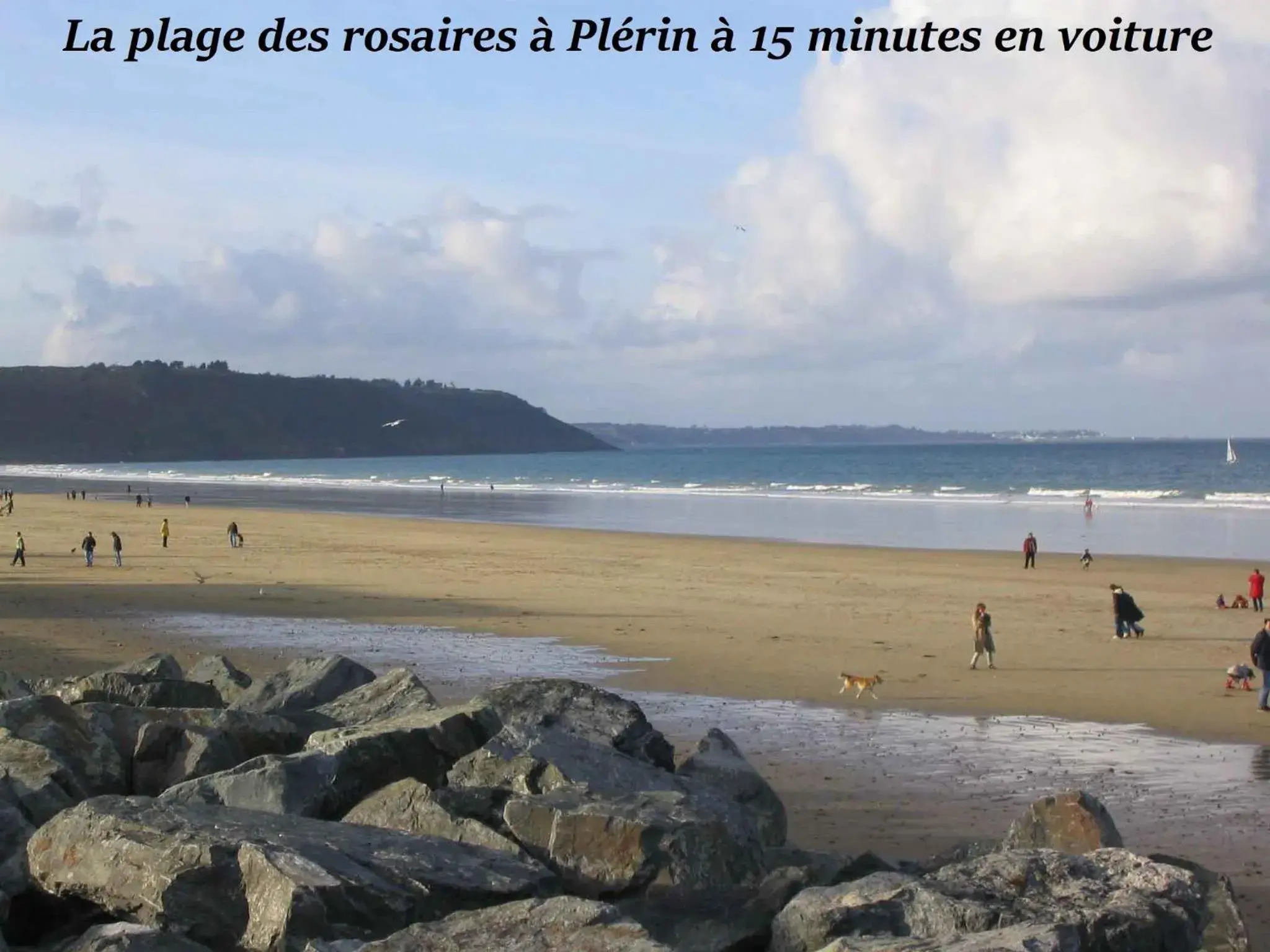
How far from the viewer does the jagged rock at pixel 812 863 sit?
6.71m

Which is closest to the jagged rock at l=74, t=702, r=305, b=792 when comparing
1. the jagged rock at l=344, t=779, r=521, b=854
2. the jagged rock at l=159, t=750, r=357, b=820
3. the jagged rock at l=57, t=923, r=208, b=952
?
the jagged rock at l=159, t=750, r=357, b=820

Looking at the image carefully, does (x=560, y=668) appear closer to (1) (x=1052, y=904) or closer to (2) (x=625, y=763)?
(2) (x=625, y=763)

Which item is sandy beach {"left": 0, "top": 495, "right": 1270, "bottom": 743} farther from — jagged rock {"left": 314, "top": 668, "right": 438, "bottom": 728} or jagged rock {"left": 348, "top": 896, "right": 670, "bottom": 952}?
jagged rock {"left": 348, "top": 896, "right": 670, "bottom": 952}

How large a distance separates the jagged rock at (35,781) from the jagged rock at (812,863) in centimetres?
383

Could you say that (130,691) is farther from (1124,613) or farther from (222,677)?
(1124,613)

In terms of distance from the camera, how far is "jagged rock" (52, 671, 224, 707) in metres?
10.3

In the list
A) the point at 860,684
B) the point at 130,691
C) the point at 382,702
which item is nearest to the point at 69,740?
the point at 130,691

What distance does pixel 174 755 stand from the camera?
27.3ft

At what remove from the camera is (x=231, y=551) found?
36.2 meters

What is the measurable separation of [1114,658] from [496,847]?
13.9 m

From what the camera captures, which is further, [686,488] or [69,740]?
[686,488]

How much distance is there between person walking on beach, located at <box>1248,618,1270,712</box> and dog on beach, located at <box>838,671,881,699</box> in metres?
4.08

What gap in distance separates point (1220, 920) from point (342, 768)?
4647 millimetres

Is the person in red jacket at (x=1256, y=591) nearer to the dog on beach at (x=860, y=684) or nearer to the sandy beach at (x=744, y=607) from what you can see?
the sandy beach at (x=744, y=607)
